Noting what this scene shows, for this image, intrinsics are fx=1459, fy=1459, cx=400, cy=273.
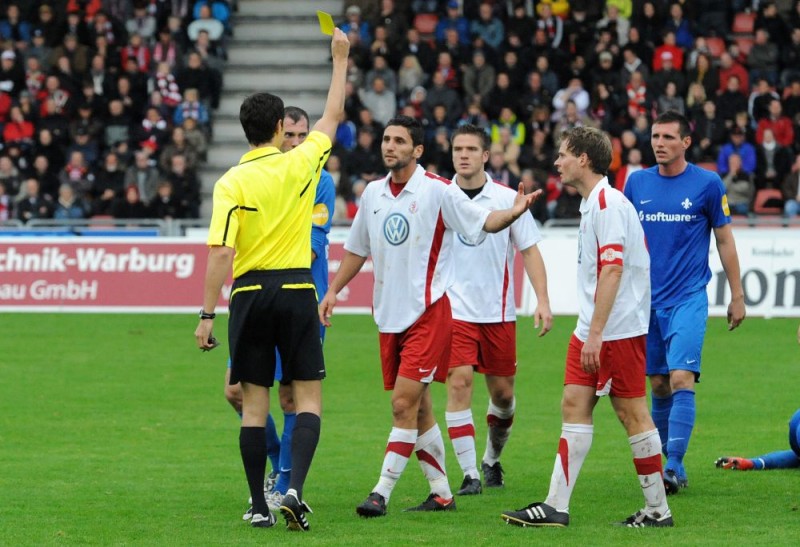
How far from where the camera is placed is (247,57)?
1219 inches

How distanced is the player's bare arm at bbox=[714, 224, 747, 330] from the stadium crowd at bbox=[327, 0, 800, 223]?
1489 cm

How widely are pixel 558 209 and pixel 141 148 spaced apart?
8612 mm

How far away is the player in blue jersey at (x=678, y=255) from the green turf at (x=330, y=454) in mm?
703

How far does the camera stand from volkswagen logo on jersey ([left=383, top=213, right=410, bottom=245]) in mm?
8438

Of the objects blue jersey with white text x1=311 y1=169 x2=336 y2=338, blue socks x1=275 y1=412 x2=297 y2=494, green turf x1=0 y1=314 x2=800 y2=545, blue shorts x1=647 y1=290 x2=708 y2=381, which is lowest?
green turf x1=0 y1=314 x2=800 y2=545

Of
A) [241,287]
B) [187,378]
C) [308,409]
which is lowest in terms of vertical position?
[187,378]

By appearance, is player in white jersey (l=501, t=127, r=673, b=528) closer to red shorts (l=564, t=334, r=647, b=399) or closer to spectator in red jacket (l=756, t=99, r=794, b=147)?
red shorts (l=564, t=334, r=647, b=399)

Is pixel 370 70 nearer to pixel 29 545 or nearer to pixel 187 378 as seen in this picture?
pixel 187 378

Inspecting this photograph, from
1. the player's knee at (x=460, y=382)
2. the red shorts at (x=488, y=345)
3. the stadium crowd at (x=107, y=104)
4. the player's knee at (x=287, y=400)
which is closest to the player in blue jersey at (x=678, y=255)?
the red shorts at (x=488, y=345)

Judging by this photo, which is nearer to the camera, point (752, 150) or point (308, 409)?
point (308, 409)

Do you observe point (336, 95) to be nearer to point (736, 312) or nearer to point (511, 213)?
point (511, 213)

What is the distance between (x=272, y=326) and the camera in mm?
7855

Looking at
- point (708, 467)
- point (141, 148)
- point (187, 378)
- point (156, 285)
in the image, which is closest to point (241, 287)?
point (708, 467)

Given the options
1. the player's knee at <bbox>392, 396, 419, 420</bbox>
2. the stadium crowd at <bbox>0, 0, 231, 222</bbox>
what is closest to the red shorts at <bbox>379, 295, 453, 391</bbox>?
the player's knee at <bbox>392, 396, 419, 420</bbox>
